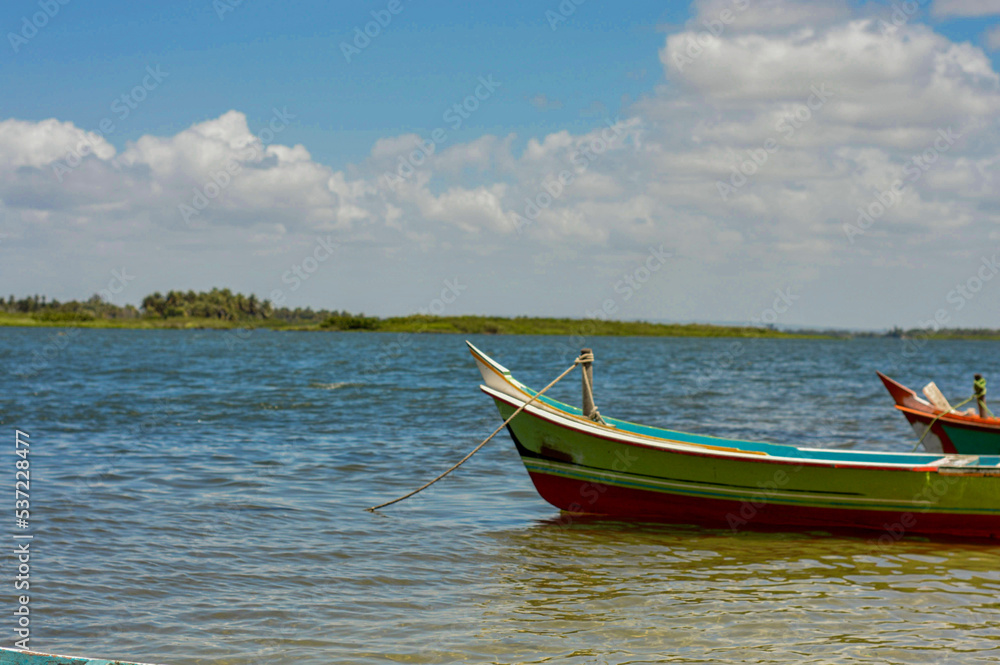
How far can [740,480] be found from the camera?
977 centimetres

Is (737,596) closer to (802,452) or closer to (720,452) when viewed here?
(720,452)

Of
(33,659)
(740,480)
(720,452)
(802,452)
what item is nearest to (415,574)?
(720,452)

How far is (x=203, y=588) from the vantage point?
24.9ft

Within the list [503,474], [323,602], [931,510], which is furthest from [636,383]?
[323,602]

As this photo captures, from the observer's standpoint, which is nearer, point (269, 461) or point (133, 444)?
point (269, 461)

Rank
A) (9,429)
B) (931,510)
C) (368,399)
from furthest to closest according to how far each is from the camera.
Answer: (368,399), (9,429), (931,510)

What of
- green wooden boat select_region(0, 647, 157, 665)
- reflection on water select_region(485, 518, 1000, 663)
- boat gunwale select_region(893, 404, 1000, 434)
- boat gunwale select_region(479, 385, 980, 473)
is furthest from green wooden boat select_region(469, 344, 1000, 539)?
green wooden boat select_region(0, 647, 157, 665)

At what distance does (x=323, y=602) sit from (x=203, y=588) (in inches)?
48.4

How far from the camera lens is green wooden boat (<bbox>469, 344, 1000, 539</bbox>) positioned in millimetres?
9469

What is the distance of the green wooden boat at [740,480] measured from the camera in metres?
9.47

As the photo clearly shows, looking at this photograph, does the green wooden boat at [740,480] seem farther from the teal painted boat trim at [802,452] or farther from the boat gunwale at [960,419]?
the boat gunwale at [960,419]

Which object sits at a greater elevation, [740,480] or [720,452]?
[720,452]

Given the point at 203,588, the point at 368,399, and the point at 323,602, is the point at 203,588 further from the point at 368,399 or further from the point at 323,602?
the point at 368,399

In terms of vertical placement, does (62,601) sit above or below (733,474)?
below
